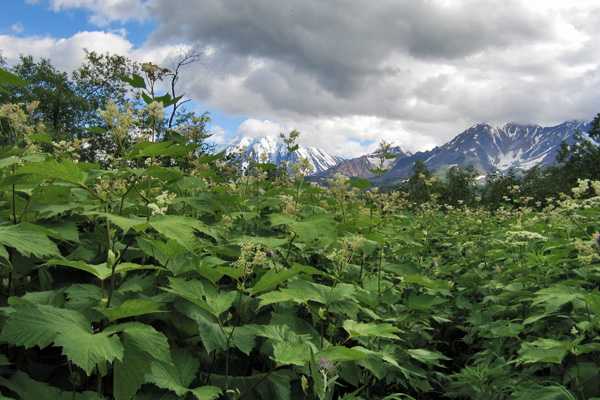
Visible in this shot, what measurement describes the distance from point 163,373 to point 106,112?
1.77m

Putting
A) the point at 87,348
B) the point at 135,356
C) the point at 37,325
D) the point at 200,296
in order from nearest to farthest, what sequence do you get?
Result: the point at 87,348 → the point at 37,325 → the point at 135,356 → the point at 200,296

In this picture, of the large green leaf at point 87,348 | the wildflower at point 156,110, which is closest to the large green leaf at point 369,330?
the large green leaf at point 87,348

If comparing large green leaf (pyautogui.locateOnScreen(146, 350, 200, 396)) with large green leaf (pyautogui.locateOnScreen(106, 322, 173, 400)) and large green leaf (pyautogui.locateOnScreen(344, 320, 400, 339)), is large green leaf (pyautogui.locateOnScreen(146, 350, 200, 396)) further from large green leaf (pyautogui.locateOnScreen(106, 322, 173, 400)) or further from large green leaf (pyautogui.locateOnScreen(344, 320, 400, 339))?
large green leaf (pyautogui.locateOnScreen(344, 320, 400, 339))

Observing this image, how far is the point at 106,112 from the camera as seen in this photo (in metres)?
2.86

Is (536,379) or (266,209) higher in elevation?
(266,209)

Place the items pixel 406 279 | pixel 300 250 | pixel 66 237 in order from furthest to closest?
pixel 300 250
pixel 406 279
pixel 66 237

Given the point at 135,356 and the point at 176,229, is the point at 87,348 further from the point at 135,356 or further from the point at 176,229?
the point at 176,229

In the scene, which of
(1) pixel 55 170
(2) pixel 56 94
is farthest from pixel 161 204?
(2) pixel 56 94

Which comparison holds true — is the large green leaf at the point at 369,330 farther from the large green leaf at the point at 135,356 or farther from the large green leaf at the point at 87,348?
the large green leaf at the point at 87,348

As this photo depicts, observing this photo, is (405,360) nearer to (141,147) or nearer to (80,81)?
(141,147)

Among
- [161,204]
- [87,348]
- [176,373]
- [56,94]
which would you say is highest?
[56,94]

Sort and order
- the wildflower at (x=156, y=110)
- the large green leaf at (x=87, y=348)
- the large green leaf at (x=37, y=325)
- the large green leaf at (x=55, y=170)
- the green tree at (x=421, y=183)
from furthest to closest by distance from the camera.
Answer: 1. the green tree at (x=421, y=183)
2. the wildflower at (x=156, y=110)
3. the large green leaf at (x=55, y=170)
4. the large green leaf at (x=37, y=325)
5. the large green leaf at (x=87, y=348)

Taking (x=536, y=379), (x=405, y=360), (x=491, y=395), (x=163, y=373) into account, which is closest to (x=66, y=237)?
(x=163, y=373)

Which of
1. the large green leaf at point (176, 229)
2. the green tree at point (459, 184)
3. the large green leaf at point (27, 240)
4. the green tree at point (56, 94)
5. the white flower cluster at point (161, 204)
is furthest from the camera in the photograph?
the green tree at point (459, 184)
